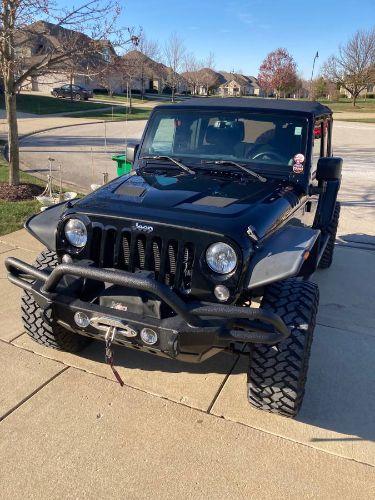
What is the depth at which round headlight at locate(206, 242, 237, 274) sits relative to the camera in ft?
8.16

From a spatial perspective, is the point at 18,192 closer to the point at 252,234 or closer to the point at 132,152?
the point at 132,152

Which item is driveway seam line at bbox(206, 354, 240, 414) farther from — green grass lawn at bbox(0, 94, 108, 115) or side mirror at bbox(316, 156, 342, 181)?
green grass lawn at bbox(0, 94, 108, 115)

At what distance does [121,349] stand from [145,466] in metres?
1.14

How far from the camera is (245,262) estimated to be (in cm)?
248

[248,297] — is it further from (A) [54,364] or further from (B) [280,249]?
(A) [54,364]

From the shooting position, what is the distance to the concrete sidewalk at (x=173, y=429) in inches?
91.9

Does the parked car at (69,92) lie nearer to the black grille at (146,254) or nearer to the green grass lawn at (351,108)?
the green grass lawn at (351,108)

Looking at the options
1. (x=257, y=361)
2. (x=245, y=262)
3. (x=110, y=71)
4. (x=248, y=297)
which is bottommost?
(x=257, y=361)

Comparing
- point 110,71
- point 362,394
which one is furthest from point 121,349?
point 110,71

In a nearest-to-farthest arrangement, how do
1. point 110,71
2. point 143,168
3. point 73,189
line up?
point 143,168 < point 110,71 < point 73,189

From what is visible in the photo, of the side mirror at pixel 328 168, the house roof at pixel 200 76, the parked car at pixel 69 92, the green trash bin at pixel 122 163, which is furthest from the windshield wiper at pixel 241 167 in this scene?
the house roof at pixel 200 76

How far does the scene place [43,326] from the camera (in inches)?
126

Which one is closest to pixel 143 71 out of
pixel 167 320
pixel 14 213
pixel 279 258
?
pixel 14 213

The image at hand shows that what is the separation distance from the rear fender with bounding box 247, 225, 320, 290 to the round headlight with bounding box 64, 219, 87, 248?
104cm
